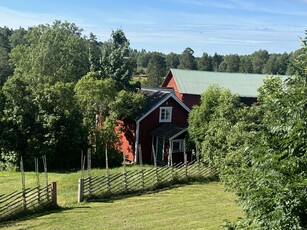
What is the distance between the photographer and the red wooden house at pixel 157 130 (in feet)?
98.9

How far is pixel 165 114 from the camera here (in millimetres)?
31703

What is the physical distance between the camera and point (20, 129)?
2700 centimetres

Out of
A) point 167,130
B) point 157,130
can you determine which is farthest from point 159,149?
point 167,130

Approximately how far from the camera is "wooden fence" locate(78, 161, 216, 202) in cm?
1847

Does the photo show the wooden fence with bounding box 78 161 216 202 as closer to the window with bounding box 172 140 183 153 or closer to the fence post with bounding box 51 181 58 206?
the fence post with bounding box 51 181 58 206

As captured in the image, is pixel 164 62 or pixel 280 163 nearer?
pixel 280 163

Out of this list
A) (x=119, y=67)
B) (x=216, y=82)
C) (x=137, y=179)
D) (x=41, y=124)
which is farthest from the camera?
(x=216, y=82)

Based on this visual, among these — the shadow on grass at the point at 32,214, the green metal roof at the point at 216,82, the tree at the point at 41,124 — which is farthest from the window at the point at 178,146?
the green metal roof at the point at 216,82

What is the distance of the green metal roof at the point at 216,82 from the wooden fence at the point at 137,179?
23449 mm

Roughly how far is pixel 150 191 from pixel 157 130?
10.9 meters

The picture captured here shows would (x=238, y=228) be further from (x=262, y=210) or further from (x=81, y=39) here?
(x=81, y=39)

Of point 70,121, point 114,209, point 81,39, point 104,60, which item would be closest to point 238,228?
point 114,209

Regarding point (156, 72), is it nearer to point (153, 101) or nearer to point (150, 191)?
point (153, 101)

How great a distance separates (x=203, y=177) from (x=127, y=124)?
34.2 ft
